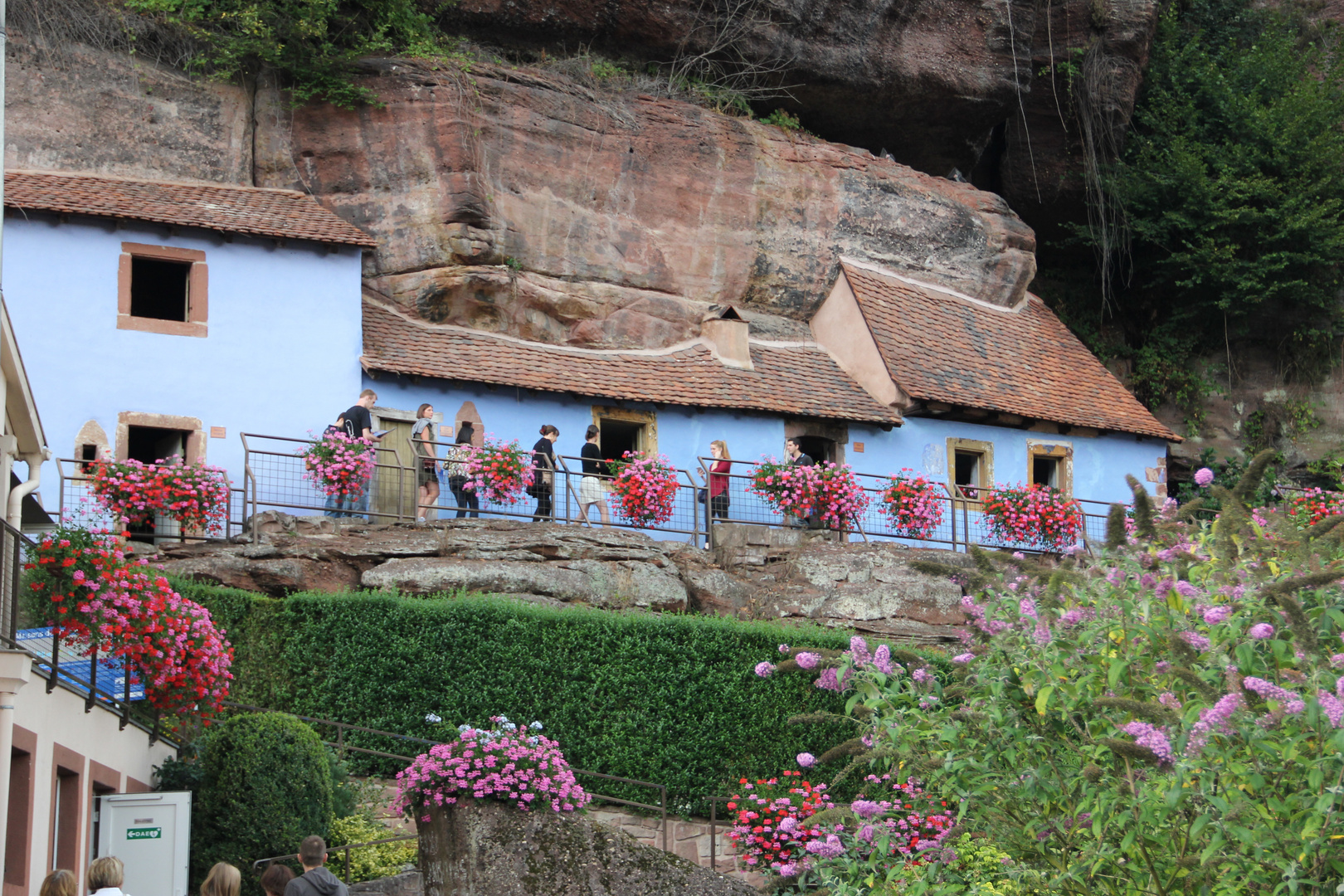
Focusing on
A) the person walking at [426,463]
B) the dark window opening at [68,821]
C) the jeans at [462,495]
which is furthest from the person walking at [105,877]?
the jeans at [462,495]

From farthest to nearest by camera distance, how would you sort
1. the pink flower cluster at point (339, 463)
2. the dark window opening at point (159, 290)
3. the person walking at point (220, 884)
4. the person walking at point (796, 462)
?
the person walking at point (796, 462), the dark window opening at point (159, 290), the pink flower cluster at point (339, 463), the person walking at point (220, 884)

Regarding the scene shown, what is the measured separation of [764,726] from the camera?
1611 cm

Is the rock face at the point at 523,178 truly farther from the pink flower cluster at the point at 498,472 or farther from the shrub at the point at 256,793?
the shrub at the point at 256,793

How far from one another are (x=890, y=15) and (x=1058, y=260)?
6545 mm

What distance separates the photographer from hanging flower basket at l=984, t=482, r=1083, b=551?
22.2m

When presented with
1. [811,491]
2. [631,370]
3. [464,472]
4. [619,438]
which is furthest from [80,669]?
[631,370]

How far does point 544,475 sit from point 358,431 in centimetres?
248

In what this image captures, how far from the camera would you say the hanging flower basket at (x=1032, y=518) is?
73.0 feet

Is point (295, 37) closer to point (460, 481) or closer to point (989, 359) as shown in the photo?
point (460, 481)

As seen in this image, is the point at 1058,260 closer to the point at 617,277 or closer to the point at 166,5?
the point at 617,277

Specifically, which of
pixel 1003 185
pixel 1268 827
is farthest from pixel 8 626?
pixel 1003 185

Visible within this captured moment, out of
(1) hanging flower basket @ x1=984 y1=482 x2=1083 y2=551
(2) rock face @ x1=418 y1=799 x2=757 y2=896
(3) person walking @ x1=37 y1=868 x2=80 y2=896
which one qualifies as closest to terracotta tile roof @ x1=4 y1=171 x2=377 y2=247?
(1) hanging flower basket @ x1=984 y1=482 x2=1083 y2=551

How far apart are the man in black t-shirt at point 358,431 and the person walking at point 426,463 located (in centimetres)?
57

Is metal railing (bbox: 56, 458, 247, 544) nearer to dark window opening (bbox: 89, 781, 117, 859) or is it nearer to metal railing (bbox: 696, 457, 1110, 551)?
dark window opening (bbox: 89, 781, 117, 859)
